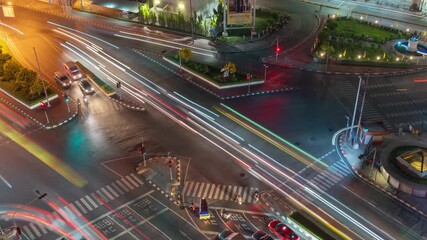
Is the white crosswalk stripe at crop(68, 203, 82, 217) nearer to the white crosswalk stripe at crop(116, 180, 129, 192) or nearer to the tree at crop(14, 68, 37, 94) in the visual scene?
the white crosswalk stripe at crop(116, 180, 129, 192)

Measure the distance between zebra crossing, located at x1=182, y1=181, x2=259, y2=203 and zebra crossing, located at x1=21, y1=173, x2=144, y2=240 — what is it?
753 centimetres

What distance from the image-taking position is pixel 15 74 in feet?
293

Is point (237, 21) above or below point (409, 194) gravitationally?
above

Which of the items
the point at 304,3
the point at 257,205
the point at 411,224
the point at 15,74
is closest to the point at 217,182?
the point at 257,205

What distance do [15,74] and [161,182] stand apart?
44.4 m

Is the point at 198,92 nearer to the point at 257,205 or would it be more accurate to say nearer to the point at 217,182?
the point at 217,182

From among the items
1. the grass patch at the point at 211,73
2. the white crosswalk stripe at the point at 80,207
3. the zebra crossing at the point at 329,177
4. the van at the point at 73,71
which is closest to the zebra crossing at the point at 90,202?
the white crosswalk stripe at the point at 80,207

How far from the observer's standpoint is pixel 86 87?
292 ft

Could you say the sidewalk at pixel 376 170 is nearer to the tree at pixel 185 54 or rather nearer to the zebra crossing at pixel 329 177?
the zebra crossing at pixel 329 177

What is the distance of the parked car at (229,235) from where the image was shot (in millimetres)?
54312

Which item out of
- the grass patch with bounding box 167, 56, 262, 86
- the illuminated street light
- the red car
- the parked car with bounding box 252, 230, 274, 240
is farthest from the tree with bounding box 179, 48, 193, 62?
the parked car with bounding box 252, 230, 274, 240

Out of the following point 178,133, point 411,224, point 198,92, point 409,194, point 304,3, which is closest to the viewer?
point 411,224

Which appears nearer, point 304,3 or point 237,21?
point 237,21

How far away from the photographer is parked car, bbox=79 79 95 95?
88356 millimetres
